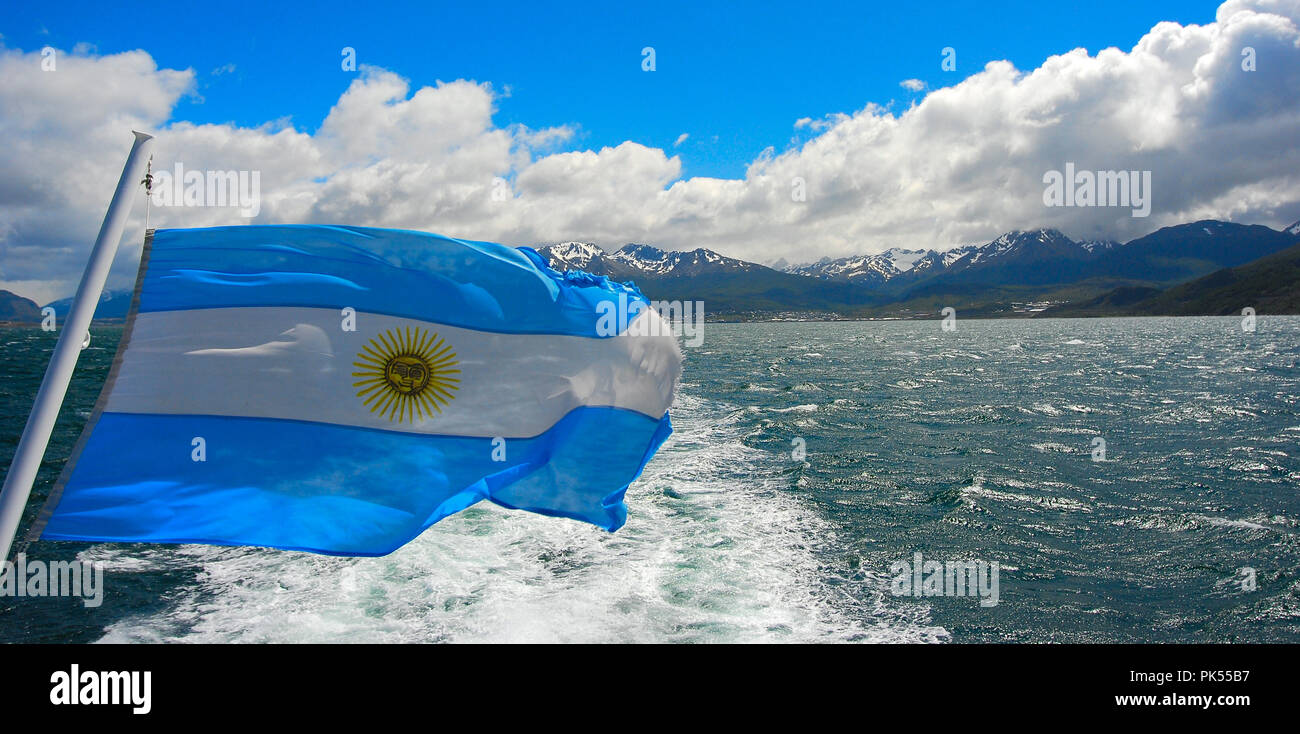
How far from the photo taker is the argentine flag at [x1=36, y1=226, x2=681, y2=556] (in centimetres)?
571

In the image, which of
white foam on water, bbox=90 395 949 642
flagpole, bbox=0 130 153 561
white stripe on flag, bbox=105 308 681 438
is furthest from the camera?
white foam on water, bbox=90 395 949 642

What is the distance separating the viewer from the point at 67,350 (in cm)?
376

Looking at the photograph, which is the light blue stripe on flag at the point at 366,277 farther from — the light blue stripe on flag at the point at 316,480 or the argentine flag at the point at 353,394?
the light blue stripe on flag at the point at 316,480

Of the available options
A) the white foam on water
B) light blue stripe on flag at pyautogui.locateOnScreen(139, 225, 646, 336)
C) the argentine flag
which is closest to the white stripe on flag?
the argentine flag

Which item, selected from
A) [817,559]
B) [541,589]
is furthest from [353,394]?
[817,559]

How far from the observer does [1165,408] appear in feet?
111

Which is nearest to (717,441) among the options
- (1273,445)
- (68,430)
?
(1273,445)

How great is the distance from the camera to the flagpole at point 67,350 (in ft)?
11.7

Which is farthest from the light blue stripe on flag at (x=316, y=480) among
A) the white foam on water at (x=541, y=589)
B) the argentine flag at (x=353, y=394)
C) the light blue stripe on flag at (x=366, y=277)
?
the white foam on water at (x=541, y=589)

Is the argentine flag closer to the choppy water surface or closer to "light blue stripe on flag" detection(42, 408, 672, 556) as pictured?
"light blue stripe on flag" detection(42, 408, 672, 556)

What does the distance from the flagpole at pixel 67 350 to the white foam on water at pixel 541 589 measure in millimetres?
7281

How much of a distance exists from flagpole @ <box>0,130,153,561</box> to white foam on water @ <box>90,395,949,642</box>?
7.28 metres

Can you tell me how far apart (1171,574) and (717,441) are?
Result: 16.5 metres
